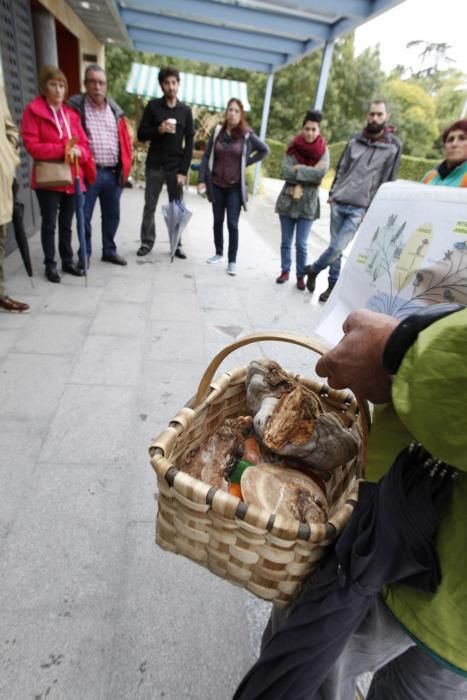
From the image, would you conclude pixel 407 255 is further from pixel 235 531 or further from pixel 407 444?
pixel 235 531

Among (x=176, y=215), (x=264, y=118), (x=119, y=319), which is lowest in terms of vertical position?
(x=119, y=319)

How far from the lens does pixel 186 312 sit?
389 cm

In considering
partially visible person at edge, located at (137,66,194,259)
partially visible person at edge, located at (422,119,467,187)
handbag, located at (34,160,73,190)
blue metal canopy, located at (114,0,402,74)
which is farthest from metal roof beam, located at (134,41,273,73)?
partially visible person at edge, located at (422,119,467,187)

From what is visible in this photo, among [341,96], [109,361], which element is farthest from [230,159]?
[341,96]

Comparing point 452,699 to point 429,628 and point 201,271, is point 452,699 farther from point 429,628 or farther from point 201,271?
point 201,271

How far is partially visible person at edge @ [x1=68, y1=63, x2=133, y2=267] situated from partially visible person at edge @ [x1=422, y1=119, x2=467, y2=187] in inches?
117

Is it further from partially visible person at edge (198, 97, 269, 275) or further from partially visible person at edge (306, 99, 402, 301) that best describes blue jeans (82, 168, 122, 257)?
partially visible person at edge (306, 99, 402, 301)

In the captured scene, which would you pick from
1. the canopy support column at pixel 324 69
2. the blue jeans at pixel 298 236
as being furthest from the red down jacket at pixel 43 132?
the canopy support column at pixel 324 69

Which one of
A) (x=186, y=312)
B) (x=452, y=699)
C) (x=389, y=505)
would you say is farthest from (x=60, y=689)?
(x=186, y=312)

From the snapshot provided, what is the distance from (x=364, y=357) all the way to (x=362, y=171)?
3.74 meters

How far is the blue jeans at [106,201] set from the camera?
13.9 ft

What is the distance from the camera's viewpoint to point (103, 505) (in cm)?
180

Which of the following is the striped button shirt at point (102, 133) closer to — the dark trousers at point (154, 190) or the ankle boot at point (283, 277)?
the dark trousers at point (154, 190)

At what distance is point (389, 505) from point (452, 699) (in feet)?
1.63
